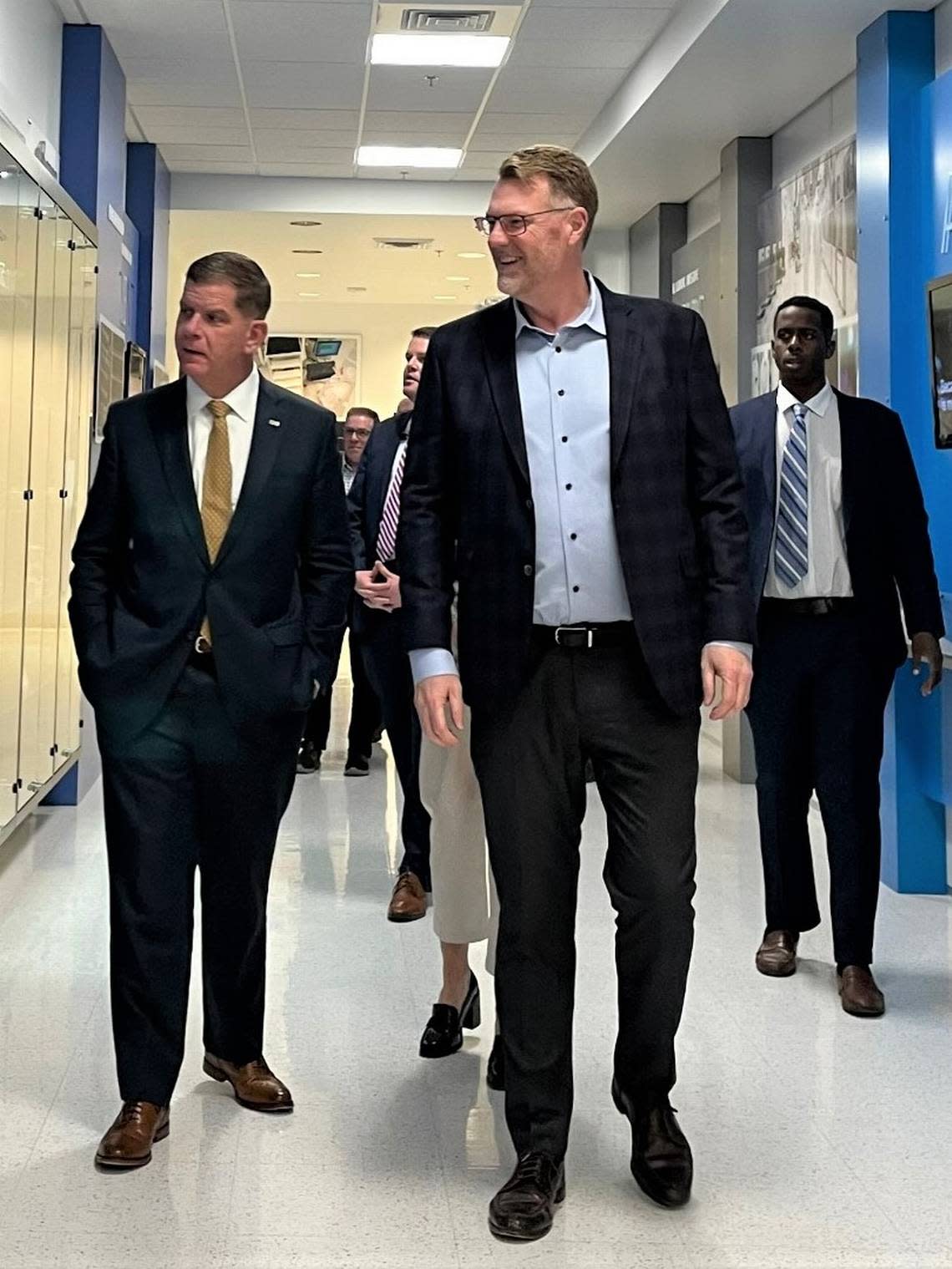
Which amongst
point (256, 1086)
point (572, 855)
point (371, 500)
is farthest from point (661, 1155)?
point (371, 500)

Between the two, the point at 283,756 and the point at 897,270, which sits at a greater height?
the point at 897,270

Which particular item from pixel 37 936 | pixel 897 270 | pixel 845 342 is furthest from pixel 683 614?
pixel 845 342

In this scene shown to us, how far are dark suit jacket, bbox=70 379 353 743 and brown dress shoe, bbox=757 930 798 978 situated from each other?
1.97 m

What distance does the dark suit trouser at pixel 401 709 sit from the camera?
18.1ft

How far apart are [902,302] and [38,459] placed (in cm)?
328

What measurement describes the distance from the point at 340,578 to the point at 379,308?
17279mm

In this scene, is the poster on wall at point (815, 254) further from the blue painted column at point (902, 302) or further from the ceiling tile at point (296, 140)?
the ceiling tile at point (296, 140)

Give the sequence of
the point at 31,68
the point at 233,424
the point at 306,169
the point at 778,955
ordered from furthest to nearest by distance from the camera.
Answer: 1. the point at 306,169
2. the point at 31,68
3. the point at 778,955
4. the point at 233,424

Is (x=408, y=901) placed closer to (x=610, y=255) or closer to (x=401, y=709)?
(x=401, y=709)

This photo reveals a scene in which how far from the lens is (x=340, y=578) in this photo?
3.44 metres

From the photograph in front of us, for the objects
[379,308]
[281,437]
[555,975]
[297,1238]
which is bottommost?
[297,1238]

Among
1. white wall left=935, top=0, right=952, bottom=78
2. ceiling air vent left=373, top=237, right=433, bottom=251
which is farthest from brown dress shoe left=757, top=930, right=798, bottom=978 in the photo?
ceiling air vent left=373, top=237, right=433, bottom=251

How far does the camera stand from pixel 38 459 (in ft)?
20.7

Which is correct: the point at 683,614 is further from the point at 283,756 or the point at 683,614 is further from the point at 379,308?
the point at 379,308
